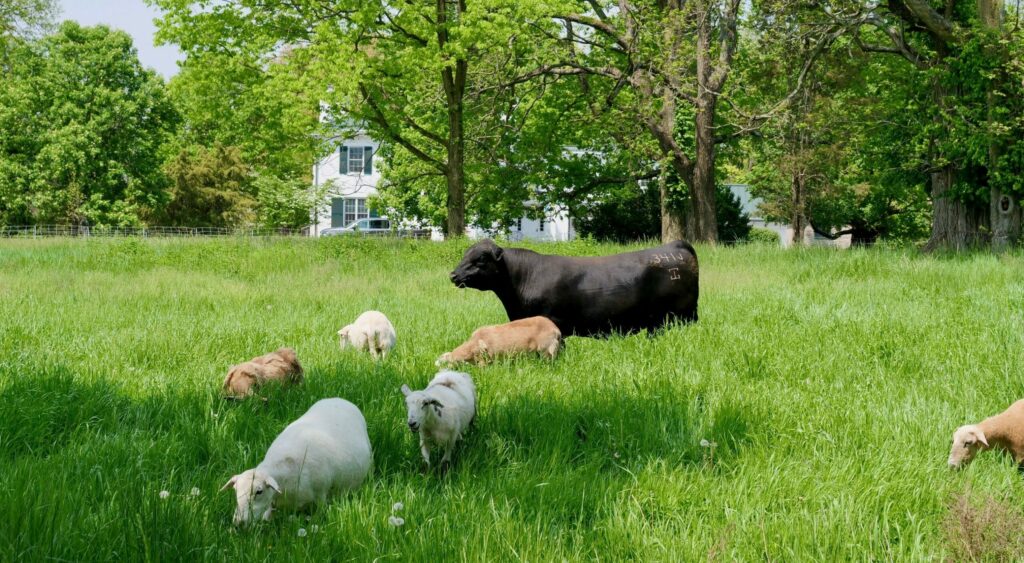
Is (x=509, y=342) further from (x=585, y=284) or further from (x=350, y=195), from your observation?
(x=350, y=195)

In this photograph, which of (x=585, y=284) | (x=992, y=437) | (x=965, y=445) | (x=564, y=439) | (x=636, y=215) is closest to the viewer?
Result: (x=965, y=445)

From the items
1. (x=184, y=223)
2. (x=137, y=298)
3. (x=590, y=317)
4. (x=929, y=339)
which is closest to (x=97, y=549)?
(x=590, y=317)

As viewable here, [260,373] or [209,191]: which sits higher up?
[209,191]

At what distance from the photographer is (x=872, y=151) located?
2267 centimetres

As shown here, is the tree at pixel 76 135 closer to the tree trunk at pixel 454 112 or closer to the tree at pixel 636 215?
the tree at pixel 636 215

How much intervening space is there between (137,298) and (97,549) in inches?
381

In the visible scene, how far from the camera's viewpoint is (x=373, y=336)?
24.7ft

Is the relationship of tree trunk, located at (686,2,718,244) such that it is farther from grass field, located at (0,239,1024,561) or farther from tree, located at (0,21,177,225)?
tree, located at (0,21,177,225)

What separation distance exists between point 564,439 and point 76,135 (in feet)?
159

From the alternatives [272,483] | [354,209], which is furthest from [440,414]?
[354,209]

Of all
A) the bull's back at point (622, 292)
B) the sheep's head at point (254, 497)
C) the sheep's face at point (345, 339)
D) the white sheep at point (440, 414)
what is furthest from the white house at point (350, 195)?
the sheep's head at point (254, 497)

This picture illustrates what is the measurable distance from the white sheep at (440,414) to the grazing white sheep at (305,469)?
318 millimetres

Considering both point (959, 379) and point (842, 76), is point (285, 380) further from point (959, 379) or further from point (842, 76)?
point (842, 76)

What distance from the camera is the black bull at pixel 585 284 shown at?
796 centimetres
